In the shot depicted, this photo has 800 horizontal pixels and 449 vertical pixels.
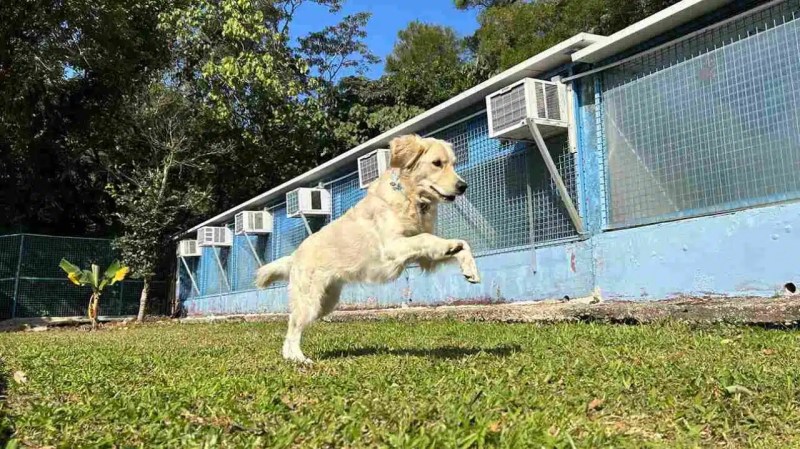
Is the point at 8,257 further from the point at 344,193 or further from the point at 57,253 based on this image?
the point at 344,193

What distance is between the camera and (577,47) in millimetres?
8016

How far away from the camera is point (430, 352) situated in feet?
17.3

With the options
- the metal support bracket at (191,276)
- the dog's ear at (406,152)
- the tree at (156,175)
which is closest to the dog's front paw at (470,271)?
the dog's ear at (406,152)

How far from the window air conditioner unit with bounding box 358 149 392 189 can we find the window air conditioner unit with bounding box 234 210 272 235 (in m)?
6.26

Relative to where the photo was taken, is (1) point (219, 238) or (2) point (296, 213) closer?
(2) point (296, 213)

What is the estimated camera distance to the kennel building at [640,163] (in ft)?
20.0

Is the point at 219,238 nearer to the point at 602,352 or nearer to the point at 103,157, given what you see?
the point at 103,157

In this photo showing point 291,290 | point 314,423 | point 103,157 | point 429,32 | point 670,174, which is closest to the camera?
point 314,423

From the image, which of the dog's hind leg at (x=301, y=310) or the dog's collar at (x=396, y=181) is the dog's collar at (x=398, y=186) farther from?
the dog's hind leg at (x=301, y=310)

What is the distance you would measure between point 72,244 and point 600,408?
22.8 meters

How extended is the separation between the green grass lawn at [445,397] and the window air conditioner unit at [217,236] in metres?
14.7

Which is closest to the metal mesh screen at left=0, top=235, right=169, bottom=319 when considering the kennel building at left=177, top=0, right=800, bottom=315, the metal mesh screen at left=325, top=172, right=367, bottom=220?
the metal mesh screen at left=325, top=172, right=367, bottom=220

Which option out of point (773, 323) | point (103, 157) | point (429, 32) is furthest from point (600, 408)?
point (429, 32)

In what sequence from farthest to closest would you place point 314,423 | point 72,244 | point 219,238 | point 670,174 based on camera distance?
point 72,244
point 219,238
point 670,174
point 314,423
